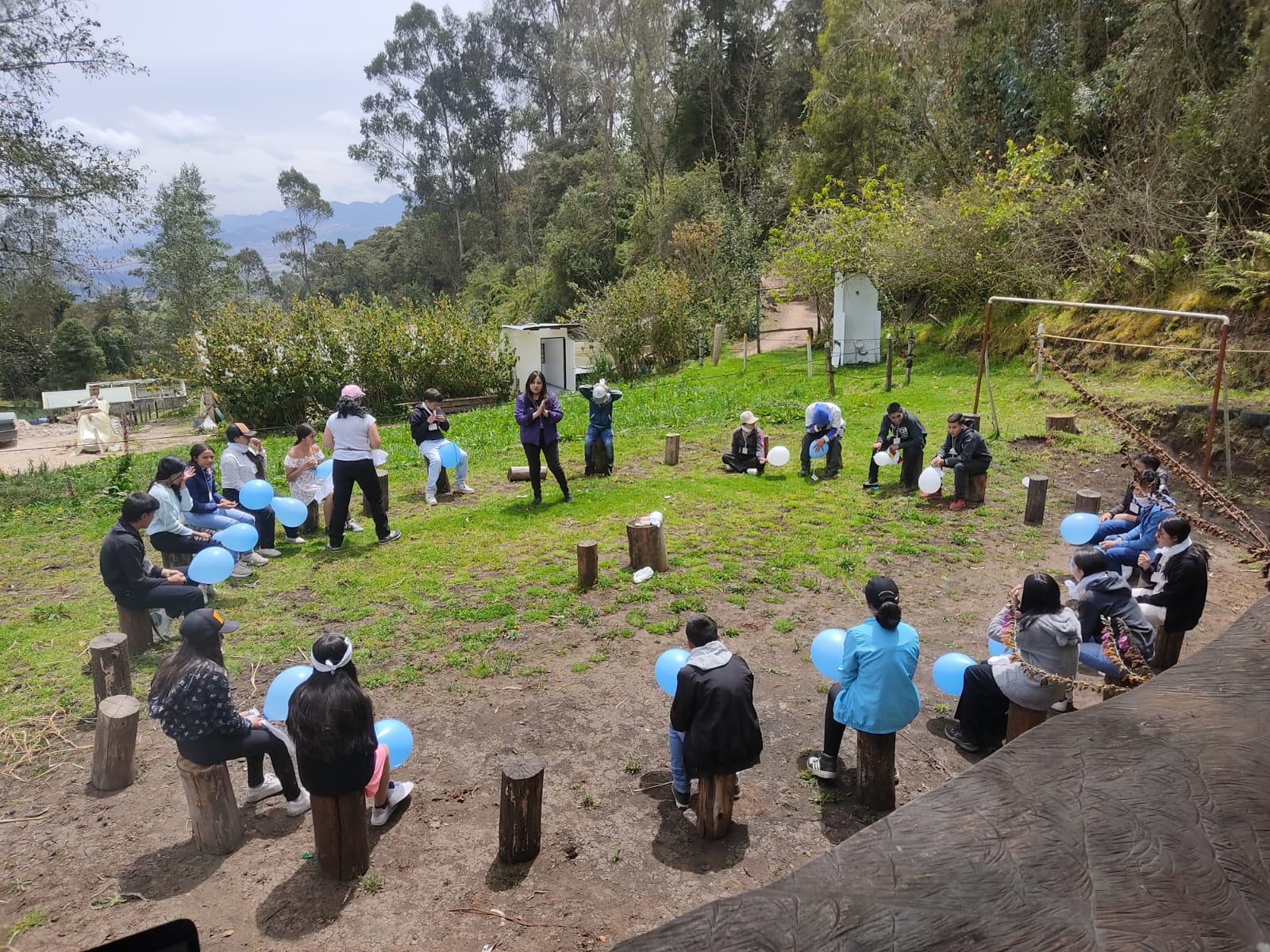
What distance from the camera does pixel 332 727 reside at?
14.2ft

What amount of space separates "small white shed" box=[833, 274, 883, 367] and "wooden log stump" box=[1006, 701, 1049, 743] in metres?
16.9

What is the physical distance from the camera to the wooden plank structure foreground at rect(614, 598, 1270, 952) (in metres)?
1.57

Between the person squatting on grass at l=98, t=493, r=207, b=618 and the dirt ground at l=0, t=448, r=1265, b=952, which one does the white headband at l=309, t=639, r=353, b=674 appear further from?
the person squatting on grass at l=98, t=493, r=207, b=618

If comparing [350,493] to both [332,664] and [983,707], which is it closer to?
[332,664]

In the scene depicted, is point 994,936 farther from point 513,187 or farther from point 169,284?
point 513,187

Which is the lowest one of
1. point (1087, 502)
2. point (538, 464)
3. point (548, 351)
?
point (1087, 502)

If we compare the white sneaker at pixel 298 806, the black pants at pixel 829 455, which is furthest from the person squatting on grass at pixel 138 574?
the black pants at pixel 829 455

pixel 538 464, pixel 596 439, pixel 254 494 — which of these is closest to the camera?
pixel 254 494

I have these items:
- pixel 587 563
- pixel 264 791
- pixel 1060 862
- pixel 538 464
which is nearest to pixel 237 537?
pixel 587 563

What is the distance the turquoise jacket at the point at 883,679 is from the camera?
4961mm

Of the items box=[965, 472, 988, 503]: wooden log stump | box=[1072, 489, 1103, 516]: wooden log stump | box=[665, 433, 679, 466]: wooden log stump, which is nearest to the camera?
box=[1072, 489, 1103, 516]: wooden log stump

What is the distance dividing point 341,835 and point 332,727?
68 cm

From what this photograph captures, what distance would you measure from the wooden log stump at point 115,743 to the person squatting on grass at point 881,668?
4.76 m

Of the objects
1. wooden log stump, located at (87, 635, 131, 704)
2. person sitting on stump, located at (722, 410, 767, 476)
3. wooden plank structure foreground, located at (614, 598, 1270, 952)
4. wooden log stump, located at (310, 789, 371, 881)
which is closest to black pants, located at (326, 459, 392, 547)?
wooden log stump, located at (87, 635, 131, 704)
